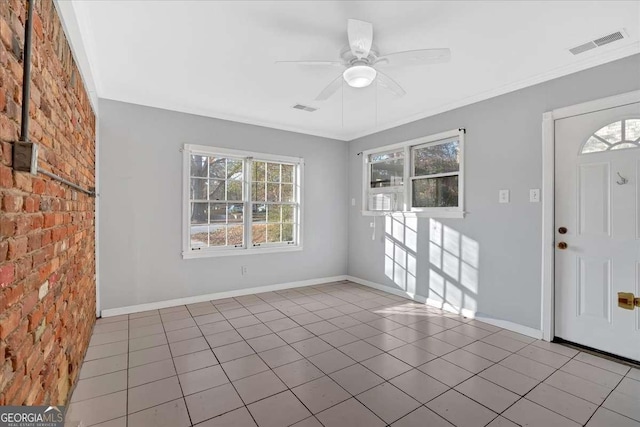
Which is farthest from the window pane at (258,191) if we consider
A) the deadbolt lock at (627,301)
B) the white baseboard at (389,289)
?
the deadbolt lock at (627,301)

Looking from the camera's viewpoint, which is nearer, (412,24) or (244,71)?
(412,24)

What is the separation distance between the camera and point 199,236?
4145 mm

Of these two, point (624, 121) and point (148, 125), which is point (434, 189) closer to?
point (624, 121)

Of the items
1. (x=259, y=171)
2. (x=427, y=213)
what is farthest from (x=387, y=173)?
(x=259, y=171)

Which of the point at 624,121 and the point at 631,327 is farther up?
the point at 624,121

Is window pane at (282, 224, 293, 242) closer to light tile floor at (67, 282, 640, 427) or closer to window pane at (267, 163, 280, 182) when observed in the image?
window pane at (267, 163, 280, 182)

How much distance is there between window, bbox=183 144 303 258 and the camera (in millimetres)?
4102

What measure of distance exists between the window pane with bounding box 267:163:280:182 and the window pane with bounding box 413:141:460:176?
2012 millimetres

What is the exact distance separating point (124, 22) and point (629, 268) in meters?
4.28

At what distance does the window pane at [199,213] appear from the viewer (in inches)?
161

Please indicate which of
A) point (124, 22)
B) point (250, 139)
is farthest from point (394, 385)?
point (250, 139)

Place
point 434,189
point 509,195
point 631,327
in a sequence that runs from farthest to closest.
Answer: point 434,189, point 509,195, point 631,327

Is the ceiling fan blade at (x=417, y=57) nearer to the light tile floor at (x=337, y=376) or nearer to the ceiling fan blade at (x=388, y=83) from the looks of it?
the ceiling fan blade at (x=388, y=83)

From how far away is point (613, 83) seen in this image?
258 centimetres
